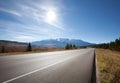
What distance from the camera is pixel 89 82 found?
711 centimetres

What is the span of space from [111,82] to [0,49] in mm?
29582

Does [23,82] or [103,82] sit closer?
[23,82]

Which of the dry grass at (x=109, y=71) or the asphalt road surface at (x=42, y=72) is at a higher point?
the asphalt road surface at (x=42, y=72)

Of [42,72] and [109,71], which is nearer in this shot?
[42,72]

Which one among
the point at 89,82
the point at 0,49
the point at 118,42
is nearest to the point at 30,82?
the point at 89,82

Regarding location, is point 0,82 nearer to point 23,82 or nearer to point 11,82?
point 11,82

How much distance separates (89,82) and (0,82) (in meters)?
3.93

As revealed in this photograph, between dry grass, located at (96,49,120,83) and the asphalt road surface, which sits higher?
the asphalt road surface

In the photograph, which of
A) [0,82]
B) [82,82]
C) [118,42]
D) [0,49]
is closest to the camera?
[0,82]

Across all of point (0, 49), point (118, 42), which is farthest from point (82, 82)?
point (118, 42)

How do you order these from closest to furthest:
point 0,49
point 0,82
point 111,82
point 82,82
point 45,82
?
1. point 0,82
2. point 45,82
3. point 82,82
4. point 111,82
5. point 0,49

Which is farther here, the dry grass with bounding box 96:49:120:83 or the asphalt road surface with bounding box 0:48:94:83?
the dry grass with bounding box 96:49:120:83

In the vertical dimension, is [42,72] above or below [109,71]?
above

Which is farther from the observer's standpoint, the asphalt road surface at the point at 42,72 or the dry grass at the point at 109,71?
the dry grass at the point at 109,71
